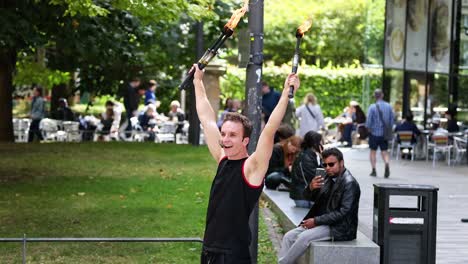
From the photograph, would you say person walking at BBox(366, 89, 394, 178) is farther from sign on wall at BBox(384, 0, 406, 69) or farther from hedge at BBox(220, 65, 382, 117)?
hedge at BBox(220, 65, 382, 117)

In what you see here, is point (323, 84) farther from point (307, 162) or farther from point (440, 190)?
point (307, 162)

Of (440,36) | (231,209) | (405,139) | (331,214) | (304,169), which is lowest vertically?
(405,139)

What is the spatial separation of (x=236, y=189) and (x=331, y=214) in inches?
134

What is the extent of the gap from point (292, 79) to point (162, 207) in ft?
27.1

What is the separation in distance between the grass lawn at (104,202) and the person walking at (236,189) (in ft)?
14.3

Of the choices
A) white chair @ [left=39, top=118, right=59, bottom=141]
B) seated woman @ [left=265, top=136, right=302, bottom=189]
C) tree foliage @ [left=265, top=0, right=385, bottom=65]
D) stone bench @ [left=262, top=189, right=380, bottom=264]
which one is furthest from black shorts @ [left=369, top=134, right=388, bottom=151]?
tree foliage @ [left=265, top=0, right=385, bottom=65]

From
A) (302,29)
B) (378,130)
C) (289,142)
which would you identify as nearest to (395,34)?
(378,130)

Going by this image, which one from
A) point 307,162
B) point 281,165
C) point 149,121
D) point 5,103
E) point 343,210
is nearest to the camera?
point 343,210

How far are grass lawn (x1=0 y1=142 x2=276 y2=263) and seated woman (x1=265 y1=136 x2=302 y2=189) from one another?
110cm

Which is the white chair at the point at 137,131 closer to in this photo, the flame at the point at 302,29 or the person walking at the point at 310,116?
the person walking at the point at 310,116

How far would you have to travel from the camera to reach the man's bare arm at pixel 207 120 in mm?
6574

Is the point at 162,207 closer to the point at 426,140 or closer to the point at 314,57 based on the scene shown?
the point at 426,140

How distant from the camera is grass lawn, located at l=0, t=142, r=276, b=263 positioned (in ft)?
35.7

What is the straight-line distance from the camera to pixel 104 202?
47.9ft
